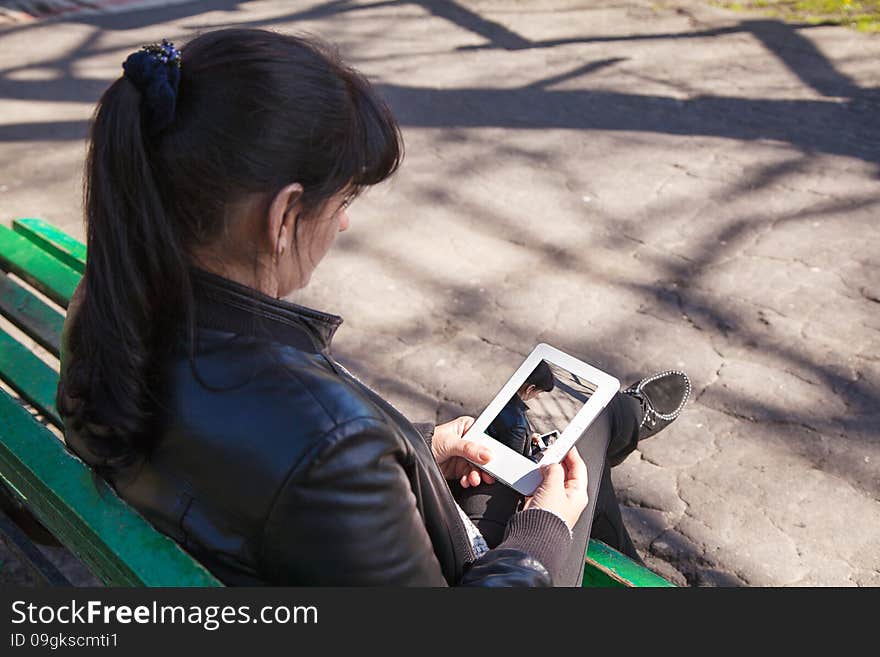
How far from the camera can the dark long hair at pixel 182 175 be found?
116cm

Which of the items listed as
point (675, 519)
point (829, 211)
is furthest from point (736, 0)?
point (675, 519)

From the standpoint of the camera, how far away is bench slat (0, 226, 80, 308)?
229 cm

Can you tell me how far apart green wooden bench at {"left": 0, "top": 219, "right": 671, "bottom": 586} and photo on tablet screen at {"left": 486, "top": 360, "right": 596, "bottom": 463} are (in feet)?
0.71

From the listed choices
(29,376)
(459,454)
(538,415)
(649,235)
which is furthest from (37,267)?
(649,235)

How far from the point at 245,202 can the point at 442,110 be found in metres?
3.86

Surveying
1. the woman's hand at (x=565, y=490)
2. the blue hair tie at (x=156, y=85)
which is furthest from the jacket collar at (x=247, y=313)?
the woman's hand at (x=565, y=490)

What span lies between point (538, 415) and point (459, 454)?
164 millimetres

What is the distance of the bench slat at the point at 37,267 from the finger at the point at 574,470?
4.02 ft

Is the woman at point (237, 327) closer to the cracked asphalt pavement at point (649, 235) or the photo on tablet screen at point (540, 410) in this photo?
the photo on tablet screen at point (540, 410)

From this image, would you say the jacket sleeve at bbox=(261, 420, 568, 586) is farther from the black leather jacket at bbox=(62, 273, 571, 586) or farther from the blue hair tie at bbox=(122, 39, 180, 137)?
the blue hair tie at bbox=(122, 39, 180, 137)

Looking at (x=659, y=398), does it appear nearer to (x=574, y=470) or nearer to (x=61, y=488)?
(x=574, y=470)

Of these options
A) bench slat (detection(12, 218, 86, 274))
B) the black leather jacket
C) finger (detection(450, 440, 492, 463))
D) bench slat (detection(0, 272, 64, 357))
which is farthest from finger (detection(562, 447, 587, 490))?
bench slat (detection(12, 218, 86, 274))

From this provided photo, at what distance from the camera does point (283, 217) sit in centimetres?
123

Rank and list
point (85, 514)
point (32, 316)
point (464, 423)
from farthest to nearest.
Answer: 1. point (32, 316)
2. point (464, 423)
3. point (85, 514)
